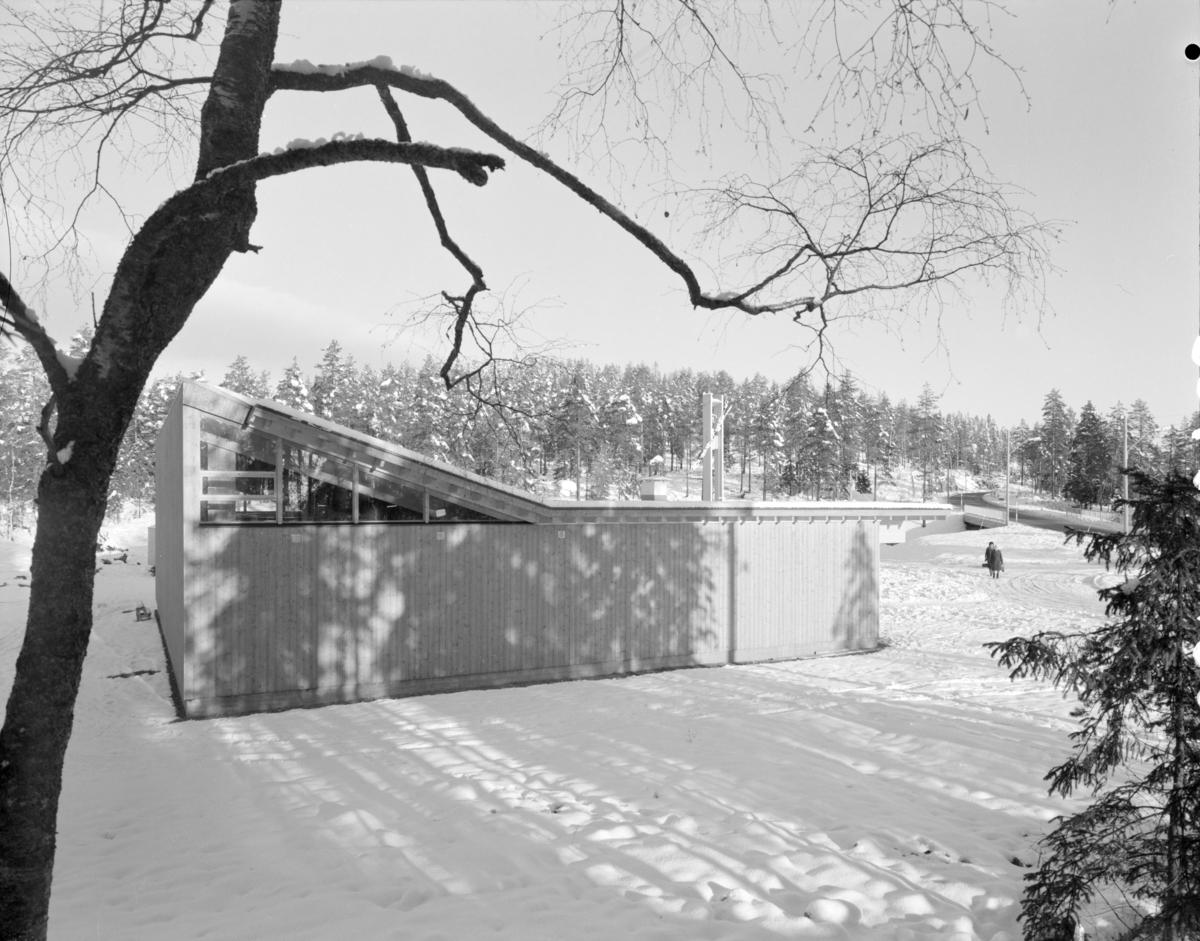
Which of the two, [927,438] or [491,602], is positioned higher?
[927,438]

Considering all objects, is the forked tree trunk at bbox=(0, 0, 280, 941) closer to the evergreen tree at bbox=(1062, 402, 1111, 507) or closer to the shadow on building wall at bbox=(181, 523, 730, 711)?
the shadow on building wall at bbox=(181, 523, 730, 711)

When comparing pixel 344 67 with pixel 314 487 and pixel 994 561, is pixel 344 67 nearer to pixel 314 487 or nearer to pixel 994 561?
pixel 314 487

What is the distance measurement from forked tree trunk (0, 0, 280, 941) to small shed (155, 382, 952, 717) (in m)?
6.65

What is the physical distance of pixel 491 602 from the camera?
10.2m

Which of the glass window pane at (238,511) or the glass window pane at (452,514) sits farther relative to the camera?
the glass window pane at (452,514)

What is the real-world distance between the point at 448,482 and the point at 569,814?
5.58m

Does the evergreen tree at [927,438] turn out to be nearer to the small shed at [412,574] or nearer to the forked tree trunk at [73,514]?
the small shed at [412,574]

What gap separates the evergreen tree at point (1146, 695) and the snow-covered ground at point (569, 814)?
668mm

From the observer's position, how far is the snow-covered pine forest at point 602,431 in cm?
559

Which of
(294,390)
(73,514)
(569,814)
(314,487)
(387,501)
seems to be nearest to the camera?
(73,514)

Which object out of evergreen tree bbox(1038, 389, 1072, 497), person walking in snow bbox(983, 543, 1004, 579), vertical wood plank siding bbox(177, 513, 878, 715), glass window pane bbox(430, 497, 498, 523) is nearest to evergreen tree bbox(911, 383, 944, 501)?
evergreen tree bbox(1038, 389, 1072, 497)

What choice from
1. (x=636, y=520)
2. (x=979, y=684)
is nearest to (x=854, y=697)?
(x=979, y=684)

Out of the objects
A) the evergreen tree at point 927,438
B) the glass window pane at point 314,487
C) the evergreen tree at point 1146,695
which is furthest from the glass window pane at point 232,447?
the evergreen tree at point 927,438

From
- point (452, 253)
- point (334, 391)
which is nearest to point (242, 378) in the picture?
point (334, 391)
